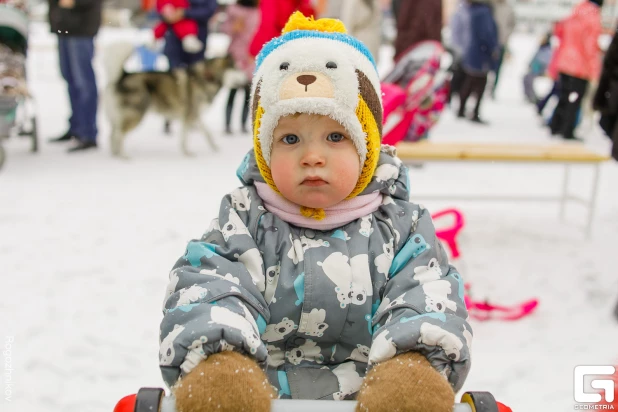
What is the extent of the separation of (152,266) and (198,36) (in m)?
3.47

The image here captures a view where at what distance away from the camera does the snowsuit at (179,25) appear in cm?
570

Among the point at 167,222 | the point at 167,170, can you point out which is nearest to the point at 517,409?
the point at 167,222

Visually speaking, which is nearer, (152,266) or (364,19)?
(152,266)

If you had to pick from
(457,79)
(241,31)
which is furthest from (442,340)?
(457,79)

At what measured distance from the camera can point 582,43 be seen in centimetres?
672

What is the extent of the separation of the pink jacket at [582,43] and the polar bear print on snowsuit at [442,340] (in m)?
6.64

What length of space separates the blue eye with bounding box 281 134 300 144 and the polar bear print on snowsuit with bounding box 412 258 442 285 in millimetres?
361

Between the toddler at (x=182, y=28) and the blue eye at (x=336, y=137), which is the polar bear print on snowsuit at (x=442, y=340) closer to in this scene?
the blue eye at (x=336, y=137)

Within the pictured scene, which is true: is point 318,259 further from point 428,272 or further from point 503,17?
point 503,17

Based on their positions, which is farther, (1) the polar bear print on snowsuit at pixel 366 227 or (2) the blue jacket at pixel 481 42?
(2) the blue jacket at pixel 481 42

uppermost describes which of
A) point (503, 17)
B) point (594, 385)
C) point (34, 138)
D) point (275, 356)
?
point (503, 17)

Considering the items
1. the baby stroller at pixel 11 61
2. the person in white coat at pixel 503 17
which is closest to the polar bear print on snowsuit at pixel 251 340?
the baby stroller at pixel 11 61

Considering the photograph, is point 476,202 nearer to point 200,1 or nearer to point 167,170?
point 167,170

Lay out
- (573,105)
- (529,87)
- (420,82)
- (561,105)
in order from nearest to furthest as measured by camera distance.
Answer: (420,82) < (573,105) < (561,105) < (529,87)
